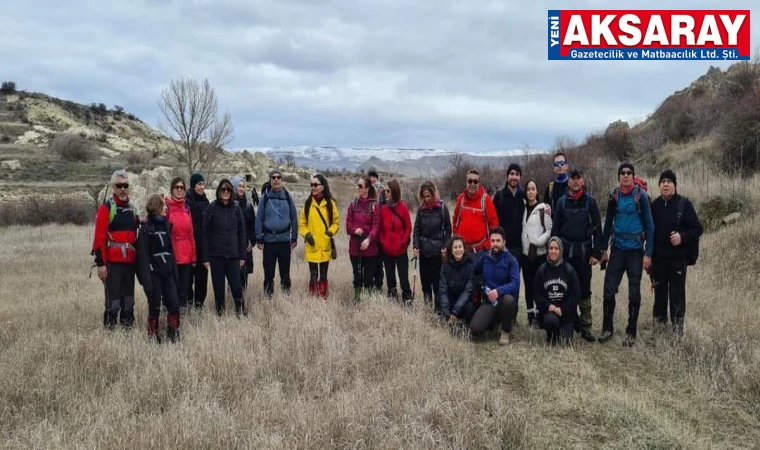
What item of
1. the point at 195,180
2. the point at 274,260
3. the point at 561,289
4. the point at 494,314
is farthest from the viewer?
the point at 274,260

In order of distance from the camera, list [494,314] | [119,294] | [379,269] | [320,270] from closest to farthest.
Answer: [119,294], [494,314], [320,270], [379,269]

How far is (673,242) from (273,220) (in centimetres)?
501

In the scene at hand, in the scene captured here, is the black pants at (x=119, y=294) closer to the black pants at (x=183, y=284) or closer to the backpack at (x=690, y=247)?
the black pants at (x=183, y=284)

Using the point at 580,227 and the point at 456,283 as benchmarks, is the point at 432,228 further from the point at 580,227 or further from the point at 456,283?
the point at 580,227

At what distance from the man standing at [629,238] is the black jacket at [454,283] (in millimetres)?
1594

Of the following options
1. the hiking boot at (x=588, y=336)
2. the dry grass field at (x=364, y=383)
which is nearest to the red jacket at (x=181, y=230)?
the dry grass field at (x=364, y=383)

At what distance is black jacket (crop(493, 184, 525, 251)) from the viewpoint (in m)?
6.49

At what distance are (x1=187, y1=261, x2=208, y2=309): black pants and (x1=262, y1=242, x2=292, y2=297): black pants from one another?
0.84 m

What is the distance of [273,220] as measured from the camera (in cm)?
693

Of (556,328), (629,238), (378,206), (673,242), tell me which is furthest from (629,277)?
(378,206)

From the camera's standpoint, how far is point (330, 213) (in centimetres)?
711

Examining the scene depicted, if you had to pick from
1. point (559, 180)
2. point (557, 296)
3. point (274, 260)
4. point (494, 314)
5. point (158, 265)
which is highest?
point (559, 180)

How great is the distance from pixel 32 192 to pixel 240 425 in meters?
33.6

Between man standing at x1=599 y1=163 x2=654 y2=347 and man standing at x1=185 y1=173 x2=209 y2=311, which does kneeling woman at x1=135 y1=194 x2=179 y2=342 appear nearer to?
man standing at x1=185 y1=173 x2=209 y2=311
